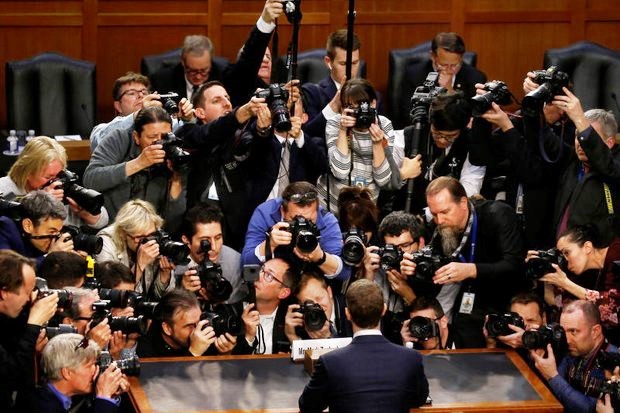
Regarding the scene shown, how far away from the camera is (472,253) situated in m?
7.17

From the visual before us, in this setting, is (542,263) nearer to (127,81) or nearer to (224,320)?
(224,320)

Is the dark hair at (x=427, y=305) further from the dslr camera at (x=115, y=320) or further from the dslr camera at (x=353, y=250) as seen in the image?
the dslr camera at (x=115, y=320)

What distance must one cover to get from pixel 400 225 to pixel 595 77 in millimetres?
2583

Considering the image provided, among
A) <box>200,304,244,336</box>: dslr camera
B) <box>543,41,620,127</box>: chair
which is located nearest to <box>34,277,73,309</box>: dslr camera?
<box>200,304,244,336</box>: dslr camera

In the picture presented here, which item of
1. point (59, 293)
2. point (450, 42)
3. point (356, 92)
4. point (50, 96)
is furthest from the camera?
point (50, 96)

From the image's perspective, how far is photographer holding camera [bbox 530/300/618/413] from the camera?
641cm

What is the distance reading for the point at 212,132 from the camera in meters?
7.33

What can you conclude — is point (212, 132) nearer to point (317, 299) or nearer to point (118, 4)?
point (317, 299)

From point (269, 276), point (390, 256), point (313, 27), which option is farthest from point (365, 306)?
point (313, 27)

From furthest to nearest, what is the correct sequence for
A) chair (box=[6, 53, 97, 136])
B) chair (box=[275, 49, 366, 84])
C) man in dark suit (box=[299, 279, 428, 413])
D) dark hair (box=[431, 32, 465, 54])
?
chair (box=[275, 49, 366, 84]), chair (box=[6, 53, 97, 136]), dark hair (box=[431, 32, 465, 54]), man in dark suit (box=[299, 279, 428, 413])

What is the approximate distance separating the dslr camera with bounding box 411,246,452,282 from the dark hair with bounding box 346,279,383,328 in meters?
1.08

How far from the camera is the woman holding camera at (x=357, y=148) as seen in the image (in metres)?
7.43

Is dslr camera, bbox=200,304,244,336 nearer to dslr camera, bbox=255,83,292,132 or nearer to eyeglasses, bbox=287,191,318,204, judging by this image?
eyeglasses, bbox=287,191,318,204

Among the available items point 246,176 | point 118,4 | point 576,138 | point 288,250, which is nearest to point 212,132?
point 246,176
